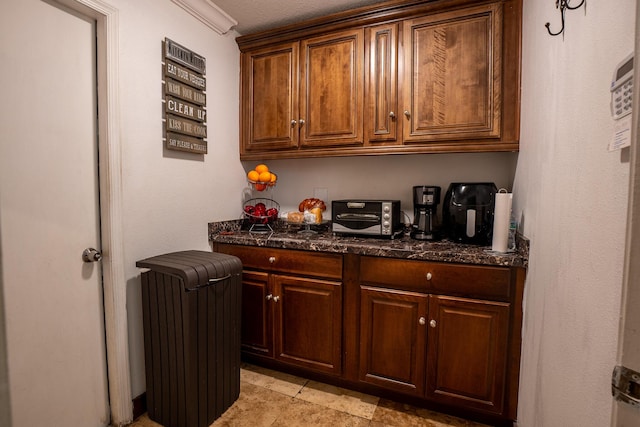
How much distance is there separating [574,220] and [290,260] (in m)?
1.43

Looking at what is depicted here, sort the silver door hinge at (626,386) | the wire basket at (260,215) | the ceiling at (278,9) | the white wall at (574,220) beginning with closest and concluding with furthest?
the silver door hinge at (626,386) < the white wall at (574,220) < the ceiling at (278,9) < the wire basket at (260,215)

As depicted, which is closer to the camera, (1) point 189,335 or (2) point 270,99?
(1) point 189,335

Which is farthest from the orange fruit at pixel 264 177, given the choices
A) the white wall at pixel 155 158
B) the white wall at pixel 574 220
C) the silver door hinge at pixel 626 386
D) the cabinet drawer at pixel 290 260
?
the silver door hinge at pixel 626 386

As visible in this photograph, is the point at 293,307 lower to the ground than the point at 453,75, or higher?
lower

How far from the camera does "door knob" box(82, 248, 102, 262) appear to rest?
149 cm

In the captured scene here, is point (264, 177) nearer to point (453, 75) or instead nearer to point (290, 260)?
point (290, 260)

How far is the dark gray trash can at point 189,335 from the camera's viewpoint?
147 centimetres

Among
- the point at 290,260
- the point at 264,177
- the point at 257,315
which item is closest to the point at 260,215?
the point at 264,177

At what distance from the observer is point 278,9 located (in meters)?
2.05

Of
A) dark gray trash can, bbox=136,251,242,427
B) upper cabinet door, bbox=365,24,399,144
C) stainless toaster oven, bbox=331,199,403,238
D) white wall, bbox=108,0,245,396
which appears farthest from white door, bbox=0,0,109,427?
upper cabinet door, bbox=365,24,399,144

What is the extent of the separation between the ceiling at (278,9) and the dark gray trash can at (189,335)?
1676 millimetres

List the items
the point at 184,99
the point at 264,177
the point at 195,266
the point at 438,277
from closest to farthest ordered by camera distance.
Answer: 1. the point at 195,266
2. the point at 438,277
3. the point at 184,99
4. the point at 264,177

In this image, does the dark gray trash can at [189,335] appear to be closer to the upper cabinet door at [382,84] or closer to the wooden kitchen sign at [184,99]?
the wooden kitchen sign at [184,99]

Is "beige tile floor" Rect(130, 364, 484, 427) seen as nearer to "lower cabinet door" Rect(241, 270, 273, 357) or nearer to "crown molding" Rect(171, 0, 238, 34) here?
"lower cabinet door" Rect(241, 270, 273, 357)
